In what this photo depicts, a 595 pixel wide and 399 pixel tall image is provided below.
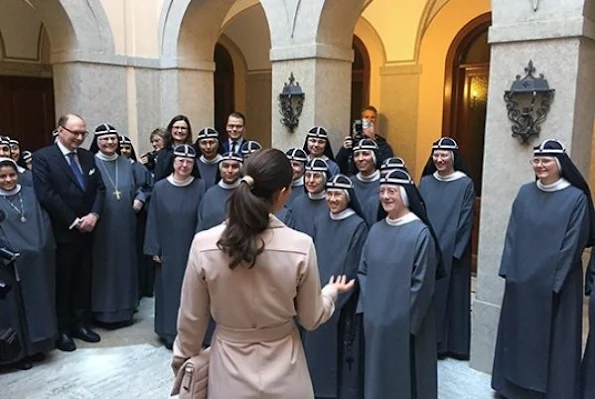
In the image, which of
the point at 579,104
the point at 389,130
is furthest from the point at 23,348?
the point at 389,130

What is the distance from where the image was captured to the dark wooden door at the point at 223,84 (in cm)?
1106

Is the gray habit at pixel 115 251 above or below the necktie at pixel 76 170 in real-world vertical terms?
below

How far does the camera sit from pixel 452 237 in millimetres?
4727

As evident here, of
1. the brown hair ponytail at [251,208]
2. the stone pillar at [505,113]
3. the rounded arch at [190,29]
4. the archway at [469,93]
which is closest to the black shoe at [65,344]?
the stone pillar at [505,113]

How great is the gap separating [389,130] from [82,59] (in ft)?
15.1

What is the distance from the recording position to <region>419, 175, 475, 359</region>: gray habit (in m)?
4.72

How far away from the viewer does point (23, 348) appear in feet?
15.1

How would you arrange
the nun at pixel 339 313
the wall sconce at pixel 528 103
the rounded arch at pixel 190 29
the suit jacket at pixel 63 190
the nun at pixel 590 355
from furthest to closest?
1. the rounded arch at pixel 190 29
2. the suit jacket at pixel 63 190
3. the wall sconce at pixel 528 103
4. the nun at pixel 339 313
5. the nun at pixel 590 355

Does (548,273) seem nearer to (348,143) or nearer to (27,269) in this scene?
(348,143)

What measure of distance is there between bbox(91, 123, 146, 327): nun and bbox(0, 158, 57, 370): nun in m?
0.65

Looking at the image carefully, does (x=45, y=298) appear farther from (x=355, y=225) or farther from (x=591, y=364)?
(x=591, y=364)

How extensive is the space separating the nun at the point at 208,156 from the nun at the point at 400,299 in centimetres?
239

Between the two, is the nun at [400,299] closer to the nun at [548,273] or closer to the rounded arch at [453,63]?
the nun at [548,273]

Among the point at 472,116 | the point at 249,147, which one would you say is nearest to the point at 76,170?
Result: the point at 249,147
